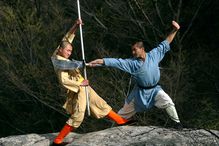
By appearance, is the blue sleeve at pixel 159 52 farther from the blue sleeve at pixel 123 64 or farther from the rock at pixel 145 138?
the rock at pixel 145 138

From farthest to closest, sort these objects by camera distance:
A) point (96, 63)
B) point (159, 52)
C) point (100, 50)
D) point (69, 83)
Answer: point (100, 50), point (159, 52), point (69, 83), point (96, 63)

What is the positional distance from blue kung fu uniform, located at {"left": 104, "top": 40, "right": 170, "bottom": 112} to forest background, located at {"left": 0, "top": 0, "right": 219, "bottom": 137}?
5.58 meters

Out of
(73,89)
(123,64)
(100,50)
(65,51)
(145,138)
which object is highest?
(65,51)

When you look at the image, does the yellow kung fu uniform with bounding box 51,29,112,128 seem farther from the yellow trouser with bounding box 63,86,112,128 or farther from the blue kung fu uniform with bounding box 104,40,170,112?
the blue kung fu uniform with bounding box 104,40,170,112

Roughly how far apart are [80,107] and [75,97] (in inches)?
5.9

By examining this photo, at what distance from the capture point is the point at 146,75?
6.36 meters

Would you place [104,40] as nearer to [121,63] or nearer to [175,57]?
[175,57]

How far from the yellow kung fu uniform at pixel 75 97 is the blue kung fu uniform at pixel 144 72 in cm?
42

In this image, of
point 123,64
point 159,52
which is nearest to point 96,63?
point 123,64

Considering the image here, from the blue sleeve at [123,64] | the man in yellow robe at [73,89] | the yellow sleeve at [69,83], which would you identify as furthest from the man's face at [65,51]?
the blue sleeve at [123,64]

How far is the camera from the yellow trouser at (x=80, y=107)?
642 cm

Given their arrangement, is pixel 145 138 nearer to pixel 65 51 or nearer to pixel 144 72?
pixel 144 72

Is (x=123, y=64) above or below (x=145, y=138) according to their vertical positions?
above

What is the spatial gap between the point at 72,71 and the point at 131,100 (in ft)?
2.60
